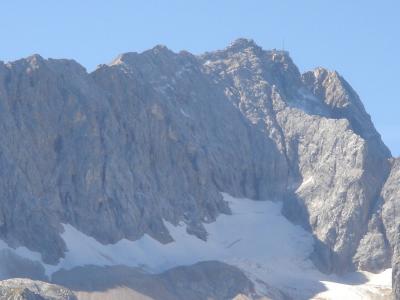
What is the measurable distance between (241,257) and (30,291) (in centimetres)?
5377

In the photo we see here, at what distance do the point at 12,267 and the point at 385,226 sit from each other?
50880 mm

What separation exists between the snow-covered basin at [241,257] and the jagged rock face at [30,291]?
20.1 metres

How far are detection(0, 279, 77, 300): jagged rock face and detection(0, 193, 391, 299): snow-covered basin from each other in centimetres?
2013

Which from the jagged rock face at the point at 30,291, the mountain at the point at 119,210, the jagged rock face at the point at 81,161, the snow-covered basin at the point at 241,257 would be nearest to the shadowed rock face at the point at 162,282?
the mountain at the point at 119,210

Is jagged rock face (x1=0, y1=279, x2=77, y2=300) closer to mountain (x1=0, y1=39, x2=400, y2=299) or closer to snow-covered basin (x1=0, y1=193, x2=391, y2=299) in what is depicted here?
mountain (x1=0, y1=39, x2=400, y2=299)

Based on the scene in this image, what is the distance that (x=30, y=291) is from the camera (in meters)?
140

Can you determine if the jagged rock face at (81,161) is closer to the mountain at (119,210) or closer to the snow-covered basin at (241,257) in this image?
the mountain at (119,210)

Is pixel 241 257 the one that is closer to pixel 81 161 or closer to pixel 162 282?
pixel 162 282

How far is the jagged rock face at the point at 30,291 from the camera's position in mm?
138000

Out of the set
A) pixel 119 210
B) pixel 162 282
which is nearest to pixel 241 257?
pixel 119 210

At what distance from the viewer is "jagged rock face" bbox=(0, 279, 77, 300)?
453ft

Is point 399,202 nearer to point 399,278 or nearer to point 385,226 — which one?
point 385,226

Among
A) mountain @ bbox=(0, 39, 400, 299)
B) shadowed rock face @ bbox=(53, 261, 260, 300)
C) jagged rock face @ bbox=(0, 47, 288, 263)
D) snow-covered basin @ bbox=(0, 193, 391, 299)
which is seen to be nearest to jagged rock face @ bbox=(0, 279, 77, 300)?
shadowed rock face @ bbox=(53, 261, 260, 300)

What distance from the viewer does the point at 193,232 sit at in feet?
634
